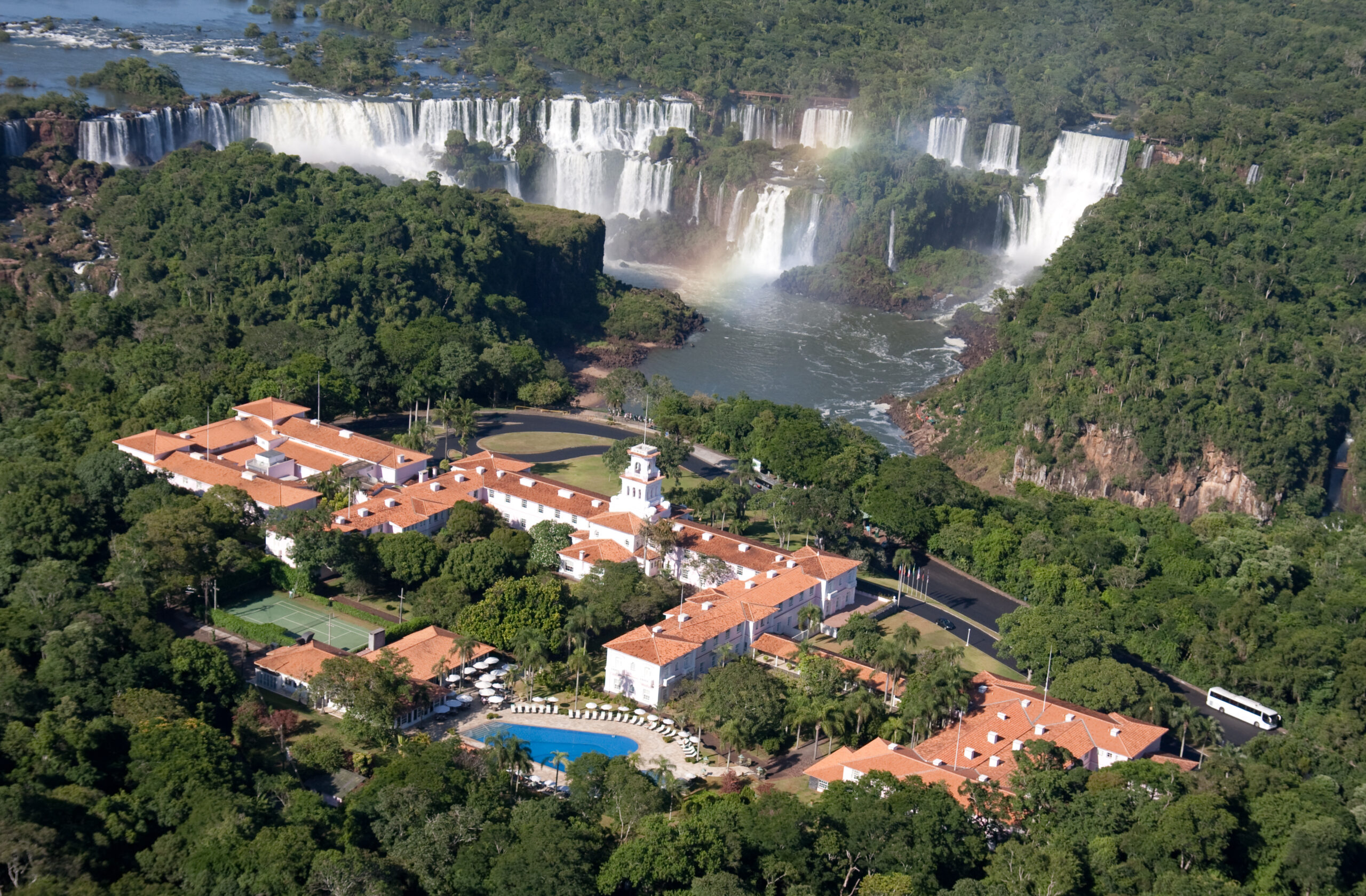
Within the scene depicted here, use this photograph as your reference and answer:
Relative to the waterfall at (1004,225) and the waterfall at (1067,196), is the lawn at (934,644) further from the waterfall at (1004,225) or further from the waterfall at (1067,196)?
the waterfall at (1004,225)

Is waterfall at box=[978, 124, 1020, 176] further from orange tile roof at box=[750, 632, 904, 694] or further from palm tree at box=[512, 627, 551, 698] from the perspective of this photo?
palm tree at box=[512, 627, 551, 698]

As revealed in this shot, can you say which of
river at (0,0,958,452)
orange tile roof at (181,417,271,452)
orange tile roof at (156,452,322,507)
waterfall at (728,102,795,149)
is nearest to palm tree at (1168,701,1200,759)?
orange tile roof at (156,452,322,507)

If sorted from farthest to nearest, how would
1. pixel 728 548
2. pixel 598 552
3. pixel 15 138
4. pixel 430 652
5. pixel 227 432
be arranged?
pixel 15 138, pixel 227 432, pixel 728 548, pixel 598 552, pixel 430 652

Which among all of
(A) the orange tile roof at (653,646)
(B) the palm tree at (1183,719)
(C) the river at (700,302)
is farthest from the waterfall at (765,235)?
(B) the palm tree at (1183,719)

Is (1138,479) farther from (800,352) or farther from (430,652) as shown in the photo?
(430,652)

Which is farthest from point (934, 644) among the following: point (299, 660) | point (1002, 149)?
point (1002, 149)

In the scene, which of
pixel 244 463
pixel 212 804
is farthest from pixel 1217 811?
pixel 244 463
